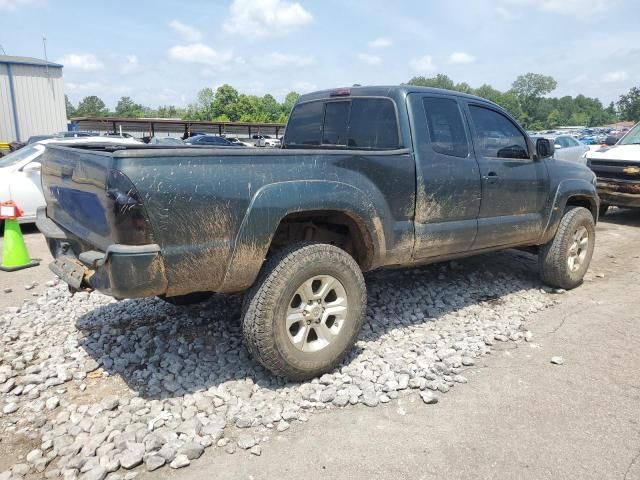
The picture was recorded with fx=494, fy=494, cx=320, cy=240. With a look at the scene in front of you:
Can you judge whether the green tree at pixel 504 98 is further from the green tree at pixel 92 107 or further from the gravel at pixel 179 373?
the gravel at pixel 179 373

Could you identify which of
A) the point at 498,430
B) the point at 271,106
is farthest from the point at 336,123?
the point at 271,106

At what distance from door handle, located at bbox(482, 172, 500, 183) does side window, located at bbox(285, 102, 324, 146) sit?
1.53m

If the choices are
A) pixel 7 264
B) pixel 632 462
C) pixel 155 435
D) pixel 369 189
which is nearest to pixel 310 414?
pixel 155 435

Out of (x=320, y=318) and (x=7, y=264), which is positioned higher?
(x=320, y=318)

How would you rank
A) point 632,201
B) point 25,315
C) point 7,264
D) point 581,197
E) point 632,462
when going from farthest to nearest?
point 632,201 < point 7,264 < point 581,197 < point 25,315 < point 632,462

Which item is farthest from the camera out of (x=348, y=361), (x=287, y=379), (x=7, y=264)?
(x=7, y=264)

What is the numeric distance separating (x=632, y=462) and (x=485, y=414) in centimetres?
78

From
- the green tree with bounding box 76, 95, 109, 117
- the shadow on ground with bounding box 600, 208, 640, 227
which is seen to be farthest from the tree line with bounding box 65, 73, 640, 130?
the shadow on ground with bounding box 600, 208, 640, 227

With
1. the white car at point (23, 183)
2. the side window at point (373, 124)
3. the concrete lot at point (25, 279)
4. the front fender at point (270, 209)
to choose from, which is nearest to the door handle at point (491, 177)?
the side window at point (373, 124)

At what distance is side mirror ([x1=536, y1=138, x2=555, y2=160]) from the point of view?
4.90 meters

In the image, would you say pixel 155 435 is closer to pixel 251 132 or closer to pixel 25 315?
pixel 25 315

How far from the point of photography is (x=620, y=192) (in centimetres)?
932

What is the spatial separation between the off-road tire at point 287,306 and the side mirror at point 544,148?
105 inches

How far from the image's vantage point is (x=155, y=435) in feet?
9.03
